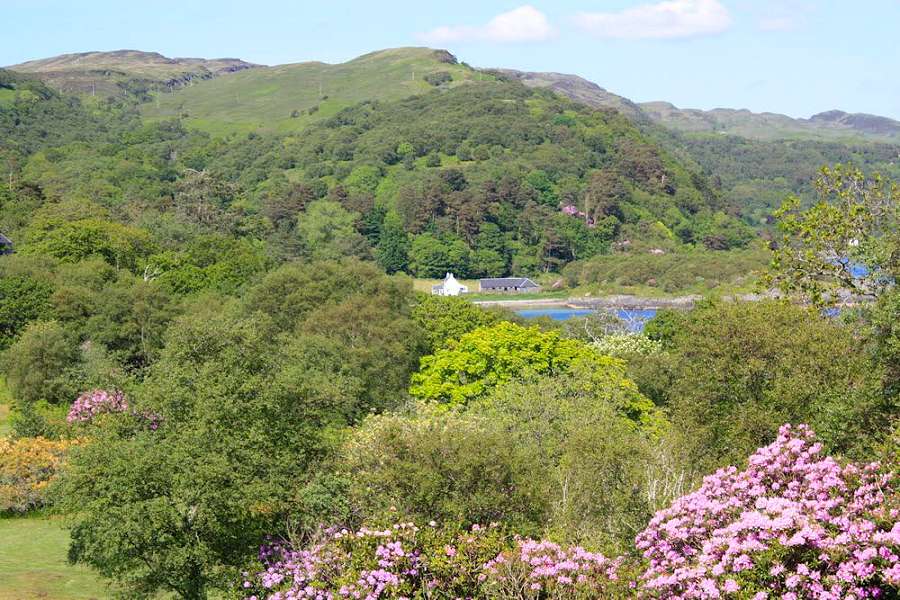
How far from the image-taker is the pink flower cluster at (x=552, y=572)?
11875mm

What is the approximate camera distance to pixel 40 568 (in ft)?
70.4

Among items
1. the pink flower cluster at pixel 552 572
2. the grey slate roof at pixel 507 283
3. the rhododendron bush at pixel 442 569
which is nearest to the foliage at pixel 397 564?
the rhododendron bush at pixel 442 569

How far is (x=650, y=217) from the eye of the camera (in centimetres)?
15162

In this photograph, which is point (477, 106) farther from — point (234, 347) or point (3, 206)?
point (234, 347)

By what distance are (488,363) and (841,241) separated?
2447cm

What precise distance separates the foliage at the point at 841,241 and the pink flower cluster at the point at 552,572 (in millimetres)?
6466

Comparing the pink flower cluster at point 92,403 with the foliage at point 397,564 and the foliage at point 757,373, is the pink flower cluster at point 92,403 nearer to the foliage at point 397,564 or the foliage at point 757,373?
the foliage at point 397,564

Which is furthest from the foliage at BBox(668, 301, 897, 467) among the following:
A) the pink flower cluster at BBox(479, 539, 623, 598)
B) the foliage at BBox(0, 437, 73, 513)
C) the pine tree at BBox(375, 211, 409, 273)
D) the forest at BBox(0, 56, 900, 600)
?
the pine tree at BBox(375, 211, 409, 273)

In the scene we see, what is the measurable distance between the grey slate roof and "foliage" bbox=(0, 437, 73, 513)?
323 feet

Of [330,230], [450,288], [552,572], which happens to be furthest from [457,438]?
[330,230]

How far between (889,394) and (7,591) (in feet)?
52.8

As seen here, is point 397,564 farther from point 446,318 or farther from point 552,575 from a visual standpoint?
point 446,318

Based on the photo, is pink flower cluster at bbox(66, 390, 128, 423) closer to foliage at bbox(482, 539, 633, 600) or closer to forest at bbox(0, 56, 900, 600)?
forest at bbox(0, 56, 900, 600)

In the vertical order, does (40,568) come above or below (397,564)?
below
